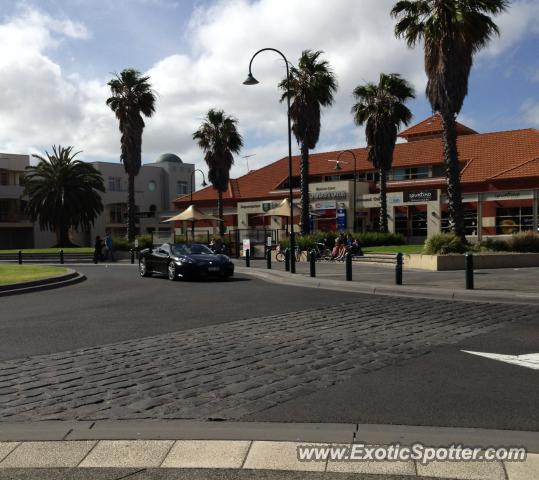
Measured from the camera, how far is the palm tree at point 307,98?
3684 cm

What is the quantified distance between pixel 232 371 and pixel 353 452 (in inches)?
108

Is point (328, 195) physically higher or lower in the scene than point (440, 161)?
lower

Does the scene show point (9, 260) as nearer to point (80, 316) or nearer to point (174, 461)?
point (80, 316)

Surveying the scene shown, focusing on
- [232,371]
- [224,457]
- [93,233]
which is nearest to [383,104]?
[232,371]

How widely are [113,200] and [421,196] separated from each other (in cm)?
4175

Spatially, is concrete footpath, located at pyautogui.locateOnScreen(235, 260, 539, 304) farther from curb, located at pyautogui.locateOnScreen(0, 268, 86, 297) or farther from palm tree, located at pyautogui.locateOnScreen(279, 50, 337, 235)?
palm tree, located at pyautogui.locateOnScreen(279, 50, 337, 235)

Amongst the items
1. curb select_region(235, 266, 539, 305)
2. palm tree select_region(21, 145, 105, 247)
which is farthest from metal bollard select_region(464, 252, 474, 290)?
palm tree select_region(21, 145, 105, 247)

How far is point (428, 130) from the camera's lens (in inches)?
2375

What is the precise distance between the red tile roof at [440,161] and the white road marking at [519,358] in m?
36.7

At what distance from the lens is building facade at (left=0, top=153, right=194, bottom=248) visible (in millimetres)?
69375

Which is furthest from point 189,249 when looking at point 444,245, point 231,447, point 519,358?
point 231,447

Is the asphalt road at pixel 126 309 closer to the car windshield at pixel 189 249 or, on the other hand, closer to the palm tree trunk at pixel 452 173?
the car windshield at pixel 189 249

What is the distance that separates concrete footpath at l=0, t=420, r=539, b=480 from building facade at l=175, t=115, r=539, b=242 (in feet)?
111

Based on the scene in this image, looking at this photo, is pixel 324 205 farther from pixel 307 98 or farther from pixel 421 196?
pixel 307 98
